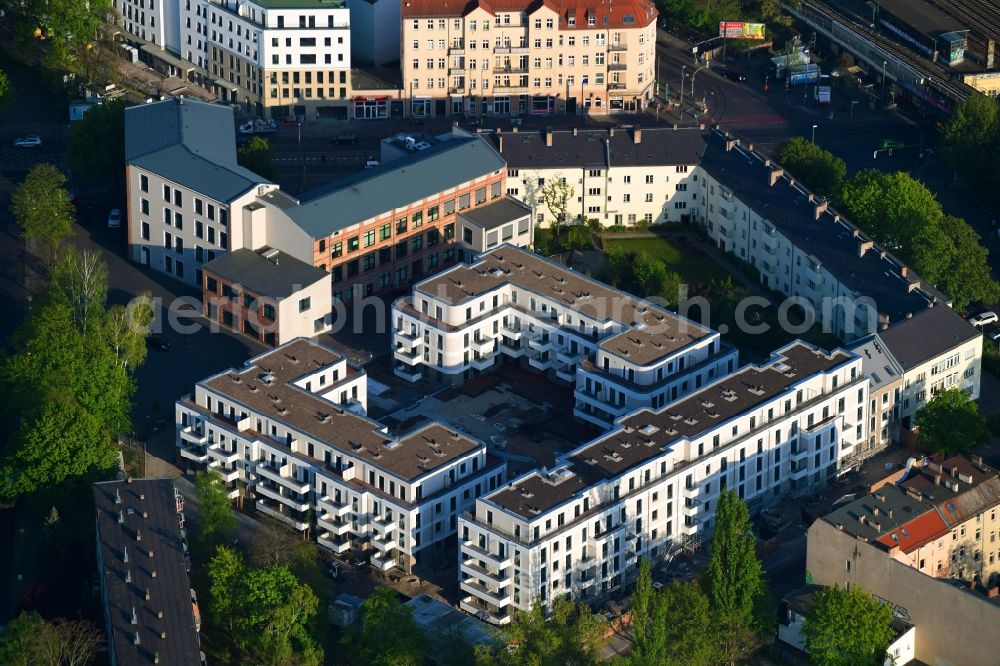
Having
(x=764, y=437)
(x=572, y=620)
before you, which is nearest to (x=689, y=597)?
(x=572, y=620)

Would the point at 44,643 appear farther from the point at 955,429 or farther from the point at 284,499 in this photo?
the point at 955,429

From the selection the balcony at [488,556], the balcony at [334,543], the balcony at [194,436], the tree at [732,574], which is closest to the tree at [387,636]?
the balcony at [488,556]

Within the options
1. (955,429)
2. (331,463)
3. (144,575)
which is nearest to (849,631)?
(955,429)

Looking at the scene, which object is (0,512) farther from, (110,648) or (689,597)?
(689,597)

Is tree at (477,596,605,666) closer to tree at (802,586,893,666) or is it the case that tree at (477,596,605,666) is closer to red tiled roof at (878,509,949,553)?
tree at (802,586,893,666)

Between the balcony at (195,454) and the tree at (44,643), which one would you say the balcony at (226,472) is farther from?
the tree at (44,643)

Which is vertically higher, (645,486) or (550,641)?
(645,486)
